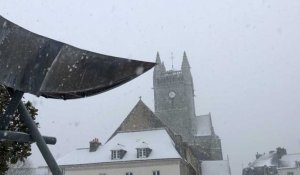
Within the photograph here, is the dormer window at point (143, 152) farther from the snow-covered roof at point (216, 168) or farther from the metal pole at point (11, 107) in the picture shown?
the metal pole at point (11, 107)

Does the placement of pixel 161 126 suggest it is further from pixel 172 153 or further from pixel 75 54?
pixel 75 54

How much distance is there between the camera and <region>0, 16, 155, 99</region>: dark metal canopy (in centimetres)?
559

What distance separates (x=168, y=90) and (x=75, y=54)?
84475mm

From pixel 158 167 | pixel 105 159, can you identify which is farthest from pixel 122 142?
pixel 158 167

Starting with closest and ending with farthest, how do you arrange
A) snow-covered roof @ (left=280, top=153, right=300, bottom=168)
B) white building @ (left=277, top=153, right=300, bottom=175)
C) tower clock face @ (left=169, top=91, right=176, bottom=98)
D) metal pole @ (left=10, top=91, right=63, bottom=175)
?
metal pole @ (left=10, top=91, right=63, bottom=175) → white building @ (left=277, top=153, right=300, bottom=175) → snow-covered roof @ (left=280, top=153, right=300, bottom=168) → tower clock face @ (left=169, top=91, right=176, bottom=98)

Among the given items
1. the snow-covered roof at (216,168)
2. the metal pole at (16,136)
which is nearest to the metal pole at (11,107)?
the metal pole at (16,136)

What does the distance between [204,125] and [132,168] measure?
54594mm

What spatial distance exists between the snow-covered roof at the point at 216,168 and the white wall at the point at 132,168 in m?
18.8

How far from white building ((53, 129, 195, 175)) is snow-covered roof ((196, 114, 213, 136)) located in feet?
156

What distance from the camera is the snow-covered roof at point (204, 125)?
83.8 m

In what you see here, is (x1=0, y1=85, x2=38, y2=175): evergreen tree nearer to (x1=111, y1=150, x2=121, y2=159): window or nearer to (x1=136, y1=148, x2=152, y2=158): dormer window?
(x1=136, y1=148, x2=152, y2=158): dormer window

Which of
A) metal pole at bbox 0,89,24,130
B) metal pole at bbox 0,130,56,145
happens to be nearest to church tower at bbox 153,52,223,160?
metal pole at bbox 0,130,56,145

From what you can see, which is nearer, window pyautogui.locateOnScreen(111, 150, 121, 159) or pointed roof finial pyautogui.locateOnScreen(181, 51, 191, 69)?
window pyautogui.locateOnScreen(111, 150, 121, 159)

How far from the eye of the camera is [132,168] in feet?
111
